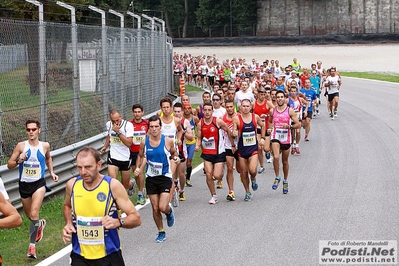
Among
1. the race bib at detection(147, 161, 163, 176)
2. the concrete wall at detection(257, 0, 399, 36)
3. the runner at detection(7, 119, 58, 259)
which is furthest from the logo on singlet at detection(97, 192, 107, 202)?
the concrete wall at detection(257, 0, 399, 36)

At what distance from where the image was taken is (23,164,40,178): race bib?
1005 cm

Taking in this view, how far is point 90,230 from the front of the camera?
20.6 ft

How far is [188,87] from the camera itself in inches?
1921

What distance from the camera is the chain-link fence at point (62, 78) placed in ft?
38.7

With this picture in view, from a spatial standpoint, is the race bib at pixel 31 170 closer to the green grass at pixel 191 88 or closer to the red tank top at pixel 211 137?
the red tank top at pixel 211 137

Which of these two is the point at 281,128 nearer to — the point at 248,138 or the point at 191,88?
the point at 248,138

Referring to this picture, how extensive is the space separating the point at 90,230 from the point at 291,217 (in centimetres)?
566

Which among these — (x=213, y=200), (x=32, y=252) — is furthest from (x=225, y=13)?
(x=32, y=252)

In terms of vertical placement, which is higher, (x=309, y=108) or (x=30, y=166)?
(x=309, y=108)

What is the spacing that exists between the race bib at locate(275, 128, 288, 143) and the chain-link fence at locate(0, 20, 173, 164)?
379 cm

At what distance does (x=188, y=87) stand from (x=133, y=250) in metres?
39.4

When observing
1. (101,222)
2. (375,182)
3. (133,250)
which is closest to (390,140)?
(375,182)

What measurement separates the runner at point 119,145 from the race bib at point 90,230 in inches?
237

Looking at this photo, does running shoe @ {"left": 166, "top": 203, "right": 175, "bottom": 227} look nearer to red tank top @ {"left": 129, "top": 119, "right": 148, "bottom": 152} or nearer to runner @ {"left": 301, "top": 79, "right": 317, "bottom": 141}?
red tank top @ {"left": 129, "top": 119, "right": 148, "bottom": 152}
